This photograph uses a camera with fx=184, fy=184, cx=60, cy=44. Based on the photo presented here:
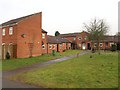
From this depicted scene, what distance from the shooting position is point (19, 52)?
1225 inches

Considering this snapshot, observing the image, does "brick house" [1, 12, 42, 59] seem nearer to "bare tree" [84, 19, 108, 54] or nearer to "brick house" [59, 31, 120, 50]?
"bare tree" [84, 19, 108, 54]

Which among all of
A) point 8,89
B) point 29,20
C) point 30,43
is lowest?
point 8,89

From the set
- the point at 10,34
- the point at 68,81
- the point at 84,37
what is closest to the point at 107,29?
the point at 84,37

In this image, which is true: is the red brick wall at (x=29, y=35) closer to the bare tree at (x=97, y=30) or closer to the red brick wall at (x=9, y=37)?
the red brick wall at (x=9, y=37)

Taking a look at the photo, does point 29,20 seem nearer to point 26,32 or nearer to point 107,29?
point 26,32

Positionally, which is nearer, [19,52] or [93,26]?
[19,52]

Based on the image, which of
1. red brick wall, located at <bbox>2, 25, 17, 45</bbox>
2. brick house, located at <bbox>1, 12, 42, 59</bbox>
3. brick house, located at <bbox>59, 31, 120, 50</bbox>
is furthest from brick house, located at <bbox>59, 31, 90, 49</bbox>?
red brick wall, located at <bbox>2, 25, 17, 45</bbox>

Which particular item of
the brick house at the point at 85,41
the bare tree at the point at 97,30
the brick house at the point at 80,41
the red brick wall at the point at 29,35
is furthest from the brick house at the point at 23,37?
the brick house at the point at 80,41

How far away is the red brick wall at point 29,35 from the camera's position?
31464mm

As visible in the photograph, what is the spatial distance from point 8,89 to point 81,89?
4.26 meters

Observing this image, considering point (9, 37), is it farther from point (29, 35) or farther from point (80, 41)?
point (80, 41)

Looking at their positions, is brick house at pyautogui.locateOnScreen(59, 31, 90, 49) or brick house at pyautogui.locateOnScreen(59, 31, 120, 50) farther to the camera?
brick house at pyautogui.locateOnScreen(59, 31, 90, 49)

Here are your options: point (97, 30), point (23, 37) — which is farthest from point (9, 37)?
point (97, 30)

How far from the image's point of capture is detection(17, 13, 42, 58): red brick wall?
31464 mm
